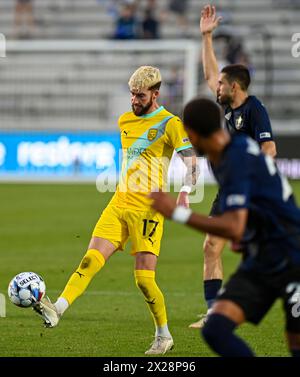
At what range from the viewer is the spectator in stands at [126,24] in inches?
1089

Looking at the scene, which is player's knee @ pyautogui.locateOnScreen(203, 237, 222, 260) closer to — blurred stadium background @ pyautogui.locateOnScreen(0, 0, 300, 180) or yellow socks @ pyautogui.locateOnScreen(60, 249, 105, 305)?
yellow socks @ pyautogui.locateOnScreen(60, 249, 105, 305)

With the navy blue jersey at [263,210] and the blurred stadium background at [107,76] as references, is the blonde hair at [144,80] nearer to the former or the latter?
the navy blue jersey at [263,210]

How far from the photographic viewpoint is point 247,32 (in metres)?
28.6

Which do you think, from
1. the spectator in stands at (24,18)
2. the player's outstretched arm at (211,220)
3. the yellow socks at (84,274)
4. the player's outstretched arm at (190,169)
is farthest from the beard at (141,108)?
the spectator in stands at (24,18)

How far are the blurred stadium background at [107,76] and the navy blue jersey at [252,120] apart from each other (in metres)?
13.9

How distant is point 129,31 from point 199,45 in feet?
6.36

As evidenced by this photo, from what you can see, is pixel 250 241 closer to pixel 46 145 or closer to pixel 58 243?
pixel 58 243

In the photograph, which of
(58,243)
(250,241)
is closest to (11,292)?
(250,241)

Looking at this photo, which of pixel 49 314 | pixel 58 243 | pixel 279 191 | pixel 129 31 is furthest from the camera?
pixel 129 31

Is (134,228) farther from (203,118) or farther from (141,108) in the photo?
(203,118)

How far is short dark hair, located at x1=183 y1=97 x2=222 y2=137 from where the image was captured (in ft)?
19.8

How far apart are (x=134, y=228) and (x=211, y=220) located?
2.83m

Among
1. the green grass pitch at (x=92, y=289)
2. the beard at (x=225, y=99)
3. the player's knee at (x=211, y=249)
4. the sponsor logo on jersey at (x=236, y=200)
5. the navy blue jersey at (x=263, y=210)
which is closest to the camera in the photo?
the sponsor logo on jersey at (x=236, y=200)

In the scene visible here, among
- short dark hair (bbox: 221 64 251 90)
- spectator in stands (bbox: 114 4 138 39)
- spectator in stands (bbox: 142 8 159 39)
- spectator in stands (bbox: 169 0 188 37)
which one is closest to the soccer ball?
short dark hair (bbox: 221 64 251 90)
